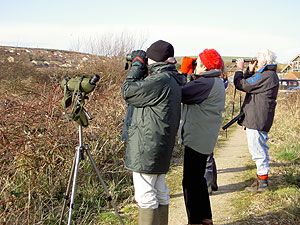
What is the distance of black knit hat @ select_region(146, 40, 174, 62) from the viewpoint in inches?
107

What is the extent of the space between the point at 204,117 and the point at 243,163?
341cm

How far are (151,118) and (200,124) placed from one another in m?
0.79

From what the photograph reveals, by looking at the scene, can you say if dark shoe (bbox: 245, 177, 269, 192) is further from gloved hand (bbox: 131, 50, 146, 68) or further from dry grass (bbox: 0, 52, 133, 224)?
gloved hand (bbox: 131, 50, 146, 68)

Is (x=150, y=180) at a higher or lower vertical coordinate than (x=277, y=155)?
higher

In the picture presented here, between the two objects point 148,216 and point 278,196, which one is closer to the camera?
point 148,216

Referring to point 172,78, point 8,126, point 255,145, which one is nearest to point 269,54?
point 255,145

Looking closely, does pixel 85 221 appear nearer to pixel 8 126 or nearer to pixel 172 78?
pixel 8 126

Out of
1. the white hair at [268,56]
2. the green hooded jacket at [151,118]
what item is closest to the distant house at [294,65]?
the white hair at [268,56]

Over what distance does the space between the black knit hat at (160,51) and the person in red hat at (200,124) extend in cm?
47

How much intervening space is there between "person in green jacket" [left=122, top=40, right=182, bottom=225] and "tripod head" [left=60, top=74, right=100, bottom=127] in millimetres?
393

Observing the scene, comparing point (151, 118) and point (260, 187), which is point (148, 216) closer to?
point (151, 118)

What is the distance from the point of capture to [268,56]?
4.13m

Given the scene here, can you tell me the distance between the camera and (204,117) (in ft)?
10.5

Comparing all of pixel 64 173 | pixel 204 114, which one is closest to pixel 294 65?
pixel 204 114
